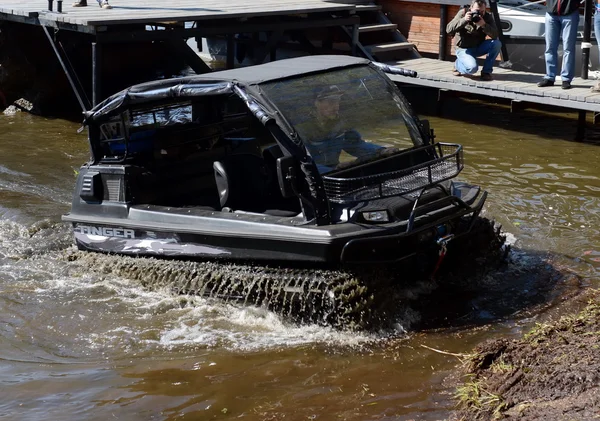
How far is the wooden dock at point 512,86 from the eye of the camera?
1113 centimetres

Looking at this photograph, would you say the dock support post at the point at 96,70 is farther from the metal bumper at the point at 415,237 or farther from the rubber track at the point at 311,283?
the metal bumper at the point at 415,237

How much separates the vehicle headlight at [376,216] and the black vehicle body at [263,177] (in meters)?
0.01

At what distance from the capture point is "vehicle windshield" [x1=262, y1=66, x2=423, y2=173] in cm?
628

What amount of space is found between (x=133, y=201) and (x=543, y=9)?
27.9 ft

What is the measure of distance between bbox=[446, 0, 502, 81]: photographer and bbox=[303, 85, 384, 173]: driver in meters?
6.13

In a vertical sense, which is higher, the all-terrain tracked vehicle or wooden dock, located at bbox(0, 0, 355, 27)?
wooden dock, located at bbox(0, 0, 355, 27)

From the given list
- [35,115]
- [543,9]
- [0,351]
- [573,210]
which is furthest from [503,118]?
[0,351]

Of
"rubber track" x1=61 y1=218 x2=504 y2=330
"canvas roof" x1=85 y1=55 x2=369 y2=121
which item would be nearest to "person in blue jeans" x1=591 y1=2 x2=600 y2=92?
"rubber track" x1=61 y1=218 x2=504 y2=330

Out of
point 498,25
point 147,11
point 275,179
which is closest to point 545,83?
point 498,25

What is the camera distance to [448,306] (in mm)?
6613

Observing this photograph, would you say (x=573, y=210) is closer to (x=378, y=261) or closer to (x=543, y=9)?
(x=378, y=261)

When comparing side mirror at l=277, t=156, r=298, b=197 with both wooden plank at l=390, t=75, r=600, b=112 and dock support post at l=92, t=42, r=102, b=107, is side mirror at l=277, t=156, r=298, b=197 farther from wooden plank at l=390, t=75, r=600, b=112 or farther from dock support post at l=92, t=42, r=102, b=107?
dock support post at l=92, t=42, r=102, b=107

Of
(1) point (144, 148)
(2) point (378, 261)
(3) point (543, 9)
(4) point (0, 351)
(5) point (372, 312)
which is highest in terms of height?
(3) point (543, 9)

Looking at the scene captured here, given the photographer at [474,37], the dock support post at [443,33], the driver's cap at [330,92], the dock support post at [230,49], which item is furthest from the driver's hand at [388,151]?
the dock support post at [443,33]
